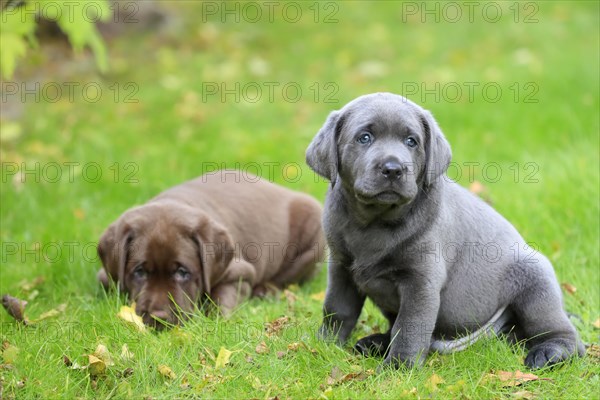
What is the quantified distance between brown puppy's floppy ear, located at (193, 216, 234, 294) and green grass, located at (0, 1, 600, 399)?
37cm

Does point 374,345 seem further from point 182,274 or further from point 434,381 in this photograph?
point 182,274

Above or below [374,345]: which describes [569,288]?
below

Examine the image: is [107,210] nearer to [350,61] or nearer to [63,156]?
[63,156]

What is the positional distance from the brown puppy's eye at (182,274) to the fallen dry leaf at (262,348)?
1.13 metres

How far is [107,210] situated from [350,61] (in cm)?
608

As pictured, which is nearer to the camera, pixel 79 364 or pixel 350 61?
pixel 79 364

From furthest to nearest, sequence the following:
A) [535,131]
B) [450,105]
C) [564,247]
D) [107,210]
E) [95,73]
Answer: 1. [95,73]
2. [450,105]
3. [535,131]
4. [107,210]
5. [564,247]

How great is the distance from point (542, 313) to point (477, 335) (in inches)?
15.5

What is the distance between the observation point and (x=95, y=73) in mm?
12242

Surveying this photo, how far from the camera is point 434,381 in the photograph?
14.8ft

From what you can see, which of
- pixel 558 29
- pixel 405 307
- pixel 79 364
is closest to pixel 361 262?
pixel 405 307

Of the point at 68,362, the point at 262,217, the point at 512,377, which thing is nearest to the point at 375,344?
the point at 512,377

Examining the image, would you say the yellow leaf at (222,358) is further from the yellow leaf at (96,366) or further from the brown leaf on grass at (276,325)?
the yellow leaf at (96,366)

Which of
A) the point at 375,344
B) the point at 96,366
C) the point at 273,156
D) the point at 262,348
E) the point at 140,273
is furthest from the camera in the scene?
the point at 273,156
